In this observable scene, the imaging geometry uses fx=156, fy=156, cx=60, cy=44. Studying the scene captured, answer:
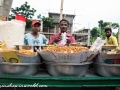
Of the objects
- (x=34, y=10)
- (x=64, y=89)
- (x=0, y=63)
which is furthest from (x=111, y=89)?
(x=34, y=10)

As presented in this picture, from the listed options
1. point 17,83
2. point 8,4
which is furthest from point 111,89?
point 8,4

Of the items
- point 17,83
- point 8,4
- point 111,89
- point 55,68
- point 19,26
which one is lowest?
point 111,89

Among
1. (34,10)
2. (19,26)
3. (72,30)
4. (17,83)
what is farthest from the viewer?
(72,30)

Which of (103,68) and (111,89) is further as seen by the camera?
(111,89)

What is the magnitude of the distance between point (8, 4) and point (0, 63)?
3300mm

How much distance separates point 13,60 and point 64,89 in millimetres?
565

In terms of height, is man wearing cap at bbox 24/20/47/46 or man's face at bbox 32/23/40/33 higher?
man's face at bbox 32/23/40/33

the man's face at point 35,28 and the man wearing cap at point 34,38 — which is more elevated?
the man's face at point 35,28

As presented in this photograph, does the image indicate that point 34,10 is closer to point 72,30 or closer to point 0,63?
point 72,30

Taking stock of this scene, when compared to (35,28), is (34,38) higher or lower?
lower

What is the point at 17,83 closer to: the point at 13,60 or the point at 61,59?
the point at 13,60

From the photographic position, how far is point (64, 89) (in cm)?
151

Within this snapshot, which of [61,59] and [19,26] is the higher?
[19,26]

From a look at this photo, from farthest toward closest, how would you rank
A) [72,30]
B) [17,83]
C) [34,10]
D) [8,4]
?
[72,30] < [34,10] < [8,4] < [17,83]
